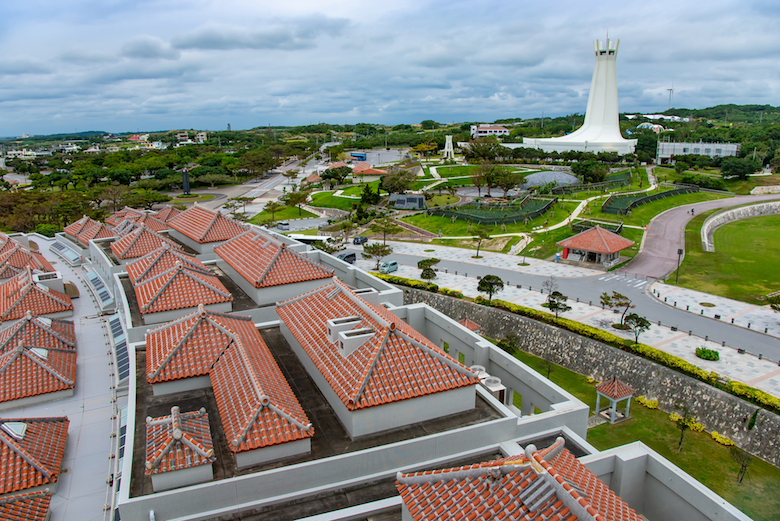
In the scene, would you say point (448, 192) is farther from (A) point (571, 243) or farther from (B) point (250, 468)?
(B) point (250, 468)

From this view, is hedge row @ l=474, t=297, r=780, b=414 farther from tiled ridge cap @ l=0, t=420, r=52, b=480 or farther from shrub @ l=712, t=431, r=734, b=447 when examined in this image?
tiled ridge cap @ l=0, t=420, r=52, b=480

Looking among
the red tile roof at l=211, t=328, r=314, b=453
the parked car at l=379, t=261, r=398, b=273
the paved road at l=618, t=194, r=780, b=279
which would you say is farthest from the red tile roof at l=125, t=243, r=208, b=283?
the paved road at l=618, t=194, r=780, b=279

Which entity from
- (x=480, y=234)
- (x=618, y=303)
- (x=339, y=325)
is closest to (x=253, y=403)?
(x=339, y=325)

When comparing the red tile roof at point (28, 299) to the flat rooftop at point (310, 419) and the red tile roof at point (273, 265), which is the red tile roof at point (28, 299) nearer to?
the red tile roof at point (273, 265)

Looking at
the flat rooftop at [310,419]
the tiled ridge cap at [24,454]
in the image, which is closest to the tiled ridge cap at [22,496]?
the tiled ridge cap at [24,454]

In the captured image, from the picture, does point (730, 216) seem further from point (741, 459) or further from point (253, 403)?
point (253, 403)

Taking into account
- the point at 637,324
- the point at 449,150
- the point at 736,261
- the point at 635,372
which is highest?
the point at 449,150
